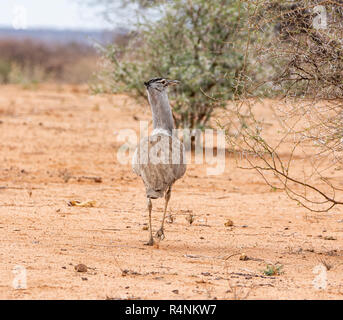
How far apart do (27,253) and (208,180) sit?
498cm

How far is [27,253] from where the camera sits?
5.56 meters

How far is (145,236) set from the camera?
21.4 ft

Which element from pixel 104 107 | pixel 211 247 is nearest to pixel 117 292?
pixel 211 247

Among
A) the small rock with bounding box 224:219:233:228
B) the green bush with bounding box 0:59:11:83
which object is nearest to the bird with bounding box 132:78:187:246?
the small rock with bounding box 224:219:233:228

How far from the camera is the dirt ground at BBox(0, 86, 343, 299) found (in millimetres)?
4805

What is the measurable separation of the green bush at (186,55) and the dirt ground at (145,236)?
4.36 ft

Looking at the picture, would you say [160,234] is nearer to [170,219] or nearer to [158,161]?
[158,161]

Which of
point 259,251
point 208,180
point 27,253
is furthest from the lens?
point 208,180

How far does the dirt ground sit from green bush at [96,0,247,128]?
4.36 ft

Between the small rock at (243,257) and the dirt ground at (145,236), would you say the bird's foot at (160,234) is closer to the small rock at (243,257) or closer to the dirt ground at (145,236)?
the dirt ground at (145,236)

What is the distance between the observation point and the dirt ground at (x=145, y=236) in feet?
15.8

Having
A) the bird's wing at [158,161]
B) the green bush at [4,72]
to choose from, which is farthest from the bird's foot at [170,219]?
the green bush at [4,72]
